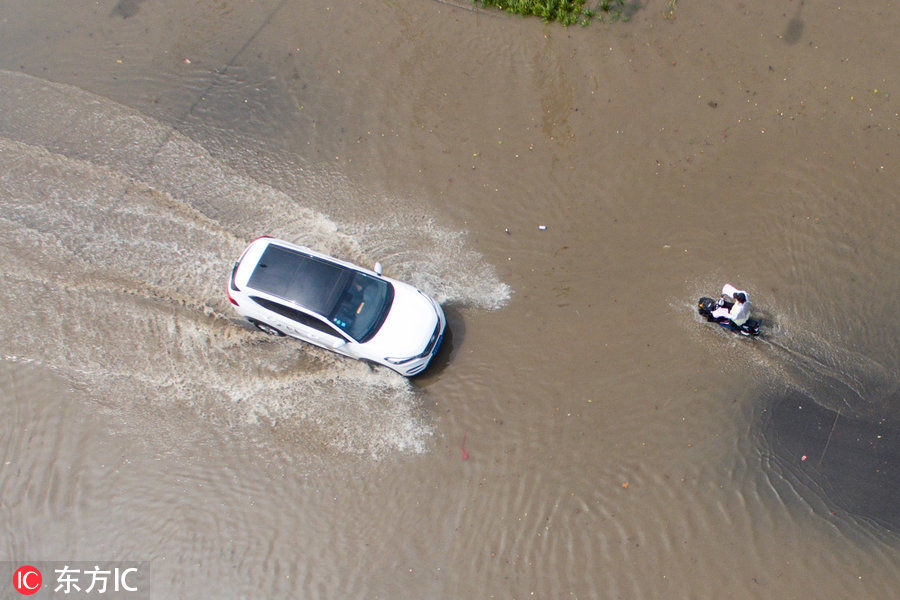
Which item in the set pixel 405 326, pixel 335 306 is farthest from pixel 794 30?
pixel 335 306

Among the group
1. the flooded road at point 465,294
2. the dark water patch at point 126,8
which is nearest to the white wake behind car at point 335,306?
the flooded road at point 465,294

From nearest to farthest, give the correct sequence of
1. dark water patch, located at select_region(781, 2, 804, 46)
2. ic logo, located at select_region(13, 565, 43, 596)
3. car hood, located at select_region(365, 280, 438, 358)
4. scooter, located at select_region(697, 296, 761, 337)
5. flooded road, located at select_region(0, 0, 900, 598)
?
ic logo, located at select_region(13, 565, 43, 596) < flooded road, located at select_region(0, 0, 900, 598) < car hood, located at select_region(365, 280, 438, 358) < scooter, located at select_region(697, 296, 761, 337) < dark water patch, located at select_region(781, 2, 804, 46)

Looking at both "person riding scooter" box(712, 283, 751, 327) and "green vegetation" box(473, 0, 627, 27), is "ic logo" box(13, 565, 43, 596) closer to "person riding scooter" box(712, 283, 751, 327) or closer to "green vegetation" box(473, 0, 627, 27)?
"person riding scooter" box(712, 283, 751, 327)

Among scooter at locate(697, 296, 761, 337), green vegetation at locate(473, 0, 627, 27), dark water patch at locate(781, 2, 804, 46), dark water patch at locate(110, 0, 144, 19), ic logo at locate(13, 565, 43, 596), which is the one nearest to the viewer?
ic logo at locate(13, 565, 43, 596)

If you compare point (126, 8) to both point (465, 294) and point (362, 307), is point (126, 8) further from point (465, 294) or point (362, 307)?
point (465, 294)

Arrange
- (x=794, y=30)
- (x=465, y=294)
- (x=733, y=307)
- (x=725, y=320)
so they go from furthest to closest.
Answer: (x=794, y=30), (x=465, y=294), (x=725, y=320), (x=733, y=307)

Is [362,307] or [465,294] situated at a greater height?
[465,294]

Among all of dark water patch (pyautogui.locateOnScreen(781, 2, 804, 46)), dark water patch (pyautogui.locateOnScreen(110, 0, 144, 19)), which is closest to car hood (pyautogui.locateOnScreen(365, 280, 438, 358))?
dark water patch (pyautogui.locateOnScreen(110, 0, 144, 19))
